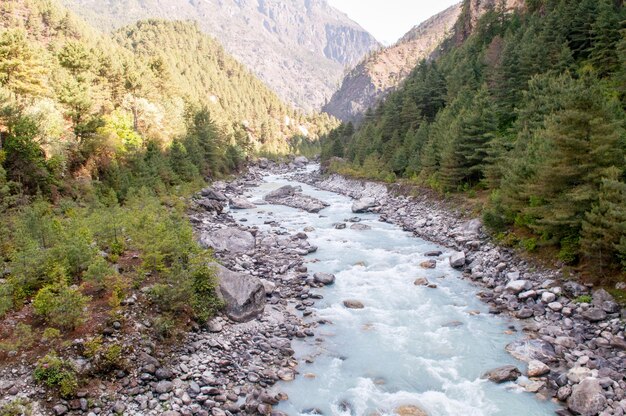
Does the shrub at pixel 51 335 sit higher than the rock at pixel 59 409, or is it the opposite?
the shrub at pixel 51 335

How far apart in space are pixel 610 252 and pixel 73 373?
76.3 ft

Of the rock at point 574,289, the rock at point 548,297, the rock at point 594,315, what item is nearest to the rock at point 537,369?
the rock at point 594,315

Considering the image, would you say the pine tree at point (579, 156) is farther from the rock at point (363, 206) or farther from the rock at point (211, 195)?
the rock at point (211, 195)

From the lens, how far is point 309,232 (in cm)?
3688

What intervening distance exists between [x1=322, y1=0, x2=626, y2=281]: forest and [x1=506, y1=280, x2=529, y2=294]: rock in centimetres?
270

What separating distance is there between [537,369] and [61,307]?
17264 millimetres

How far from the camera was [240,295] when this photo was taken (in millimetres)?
19000

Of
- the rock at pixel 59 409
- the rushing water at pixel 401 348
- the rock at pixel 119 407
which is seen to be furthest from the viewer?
the rushing water at pixel 401 348

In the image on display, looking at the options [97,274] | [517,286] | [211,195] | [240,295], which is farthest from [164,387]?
[211,195]

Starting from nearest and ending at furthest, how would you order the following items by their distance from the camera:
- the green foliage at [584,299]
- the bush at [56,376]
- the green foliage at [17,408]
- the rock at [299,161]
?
the green foliage at [17,408], the bush at [56,376], the green foliage at [584,299], the rock at [299,161]

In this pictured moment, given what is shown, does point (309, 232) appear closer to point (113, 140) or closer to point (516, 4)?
point (113, 140)

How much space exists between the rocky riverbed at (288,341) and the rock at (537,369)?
3 centimetres

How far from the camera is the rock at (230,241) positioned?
28141 millimetres

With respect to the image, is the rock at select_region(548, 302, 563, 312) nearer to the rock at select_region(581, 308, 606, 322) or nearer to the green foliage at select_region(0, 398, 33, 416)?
the rock at select_region(581, 308, 606, 322)
